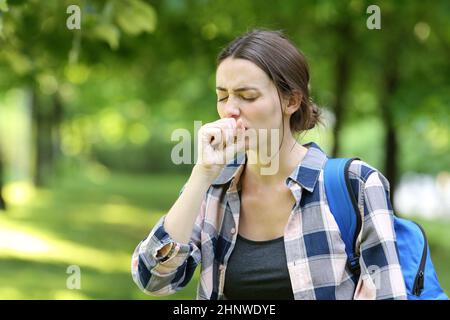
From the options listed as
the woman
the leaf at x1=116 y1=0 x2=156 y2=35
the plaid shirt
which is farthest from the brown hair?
the leaf at x1=116 y1=0 x2=156 y2=35

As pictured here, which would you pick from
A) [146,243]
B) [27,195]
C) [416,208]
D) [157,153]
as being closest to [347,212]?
[146,243]

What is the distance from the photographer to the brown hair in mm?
2473

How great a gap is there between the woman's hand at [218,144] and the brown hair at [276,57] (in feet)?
0.69

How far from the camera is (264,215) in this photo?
8.43ft

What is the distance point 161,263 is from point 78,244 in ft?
32.1

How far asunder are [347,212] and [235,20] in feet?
24.2

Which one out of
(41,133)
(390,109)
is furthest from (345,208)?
(41,133)

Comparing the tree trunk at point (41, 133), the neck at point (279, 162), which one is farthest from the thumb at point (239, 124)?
the tree trunk at point (41, 133)

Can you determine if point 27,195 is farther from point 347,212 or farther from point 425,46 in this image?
point 347,212

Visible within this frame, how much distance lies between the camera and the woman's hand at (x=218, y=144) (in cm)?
243

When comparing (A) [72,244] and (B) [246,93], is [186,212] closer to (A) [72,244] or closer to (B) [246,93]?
(B) [246,93]

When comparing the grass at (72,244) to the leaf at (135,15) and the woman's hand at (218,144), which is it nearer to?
the leaf at (135,15)

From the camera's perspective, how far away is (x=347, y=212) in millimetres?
2324

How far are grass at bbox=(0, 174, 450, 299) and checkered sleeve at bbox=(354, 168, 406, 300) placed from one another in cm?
563
